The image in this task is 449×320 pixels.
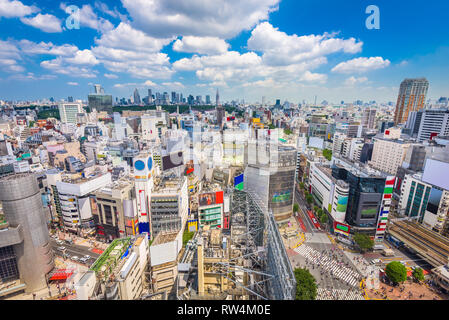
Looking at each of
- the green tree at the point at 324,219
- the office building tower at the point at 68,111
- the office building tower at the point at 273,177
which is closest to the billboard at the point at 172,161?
the office building tower at the point at 273,177

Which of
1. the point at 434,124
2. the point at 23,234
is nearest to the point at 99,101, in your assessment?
the point at 23,234

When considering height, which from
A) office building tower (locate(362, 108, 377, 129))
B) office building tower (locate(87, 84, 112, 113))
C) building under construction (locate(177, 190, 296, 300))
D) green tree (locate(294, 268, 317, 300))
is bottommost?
green tree (locate(294, 268, 317, 300))

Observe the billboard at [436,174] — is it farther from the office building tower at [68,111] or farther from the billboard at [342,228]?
the office building tower at [68,111]

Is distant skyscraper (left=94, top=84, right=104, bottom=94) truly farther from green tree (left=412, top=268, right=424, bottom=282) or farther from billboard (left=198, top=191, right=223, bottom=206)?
green tree (left=412, top=268, right=424, bottom=282)

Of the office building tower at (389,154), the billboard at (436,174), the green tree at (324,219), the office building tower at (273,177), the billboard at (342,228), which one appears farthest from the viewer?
the office building tower at (389,154)

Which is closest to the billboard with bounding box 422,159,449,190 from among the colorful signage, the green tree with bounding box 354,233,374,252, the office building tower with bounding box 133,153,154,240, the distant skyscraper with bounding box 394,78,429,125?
the colorful signage

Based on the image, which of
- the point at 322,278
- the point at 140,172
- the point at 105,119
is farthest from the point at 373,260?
the point at 105,119

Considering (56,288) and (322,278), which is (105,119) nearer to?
(56,288)
